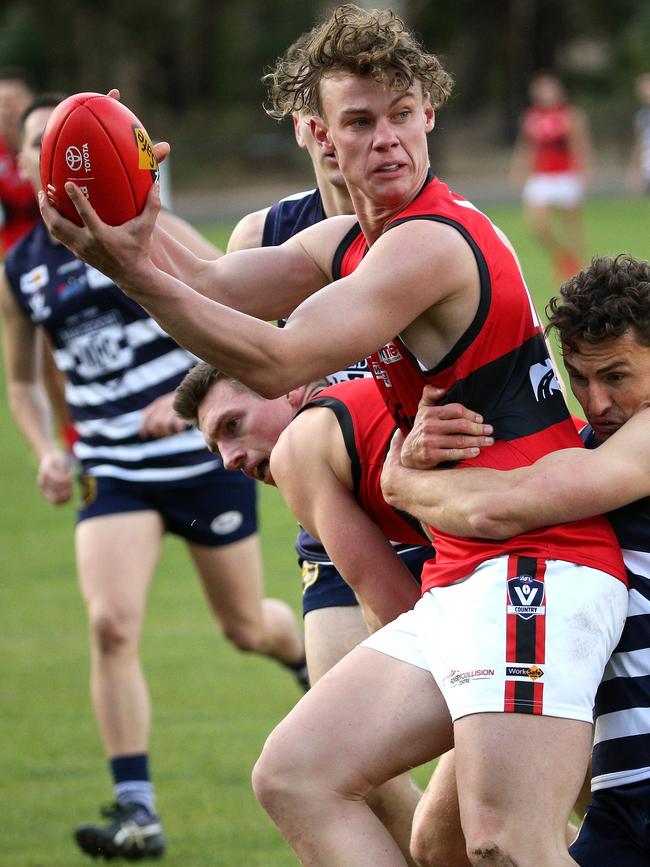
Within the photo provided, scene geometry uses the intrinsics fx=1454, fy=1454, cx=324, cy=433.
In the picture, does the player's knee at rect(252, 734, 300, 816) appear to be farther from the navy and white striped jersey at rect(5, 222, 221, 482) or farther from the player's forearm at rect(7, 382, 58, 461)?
the player's forearm at rect(7, 382, 58, 461)

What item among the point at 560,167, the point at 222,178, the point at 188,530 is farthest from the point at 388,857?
the point at 222,178

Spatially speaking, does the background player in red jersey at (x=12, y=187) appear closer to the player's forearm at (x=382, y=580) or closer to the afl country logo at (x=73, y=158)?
the player's forearm at (x=382, y=580)

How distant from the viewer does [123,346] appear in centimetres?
637

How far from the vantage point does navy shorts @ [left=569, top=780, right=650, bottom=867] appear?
3438mm

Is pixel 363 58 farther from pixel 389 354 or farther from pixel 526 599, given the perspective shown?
pixel 526 599

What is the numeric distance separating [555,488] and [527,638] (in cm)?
35

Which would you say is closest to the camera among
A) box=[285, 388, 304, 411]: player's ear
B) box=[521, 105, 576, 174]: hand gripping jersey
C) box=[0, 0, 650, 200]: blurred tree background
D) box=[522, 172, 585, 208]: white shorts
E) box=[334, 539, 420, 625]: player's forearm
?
box=[334, 539, 420, 625]: player's forearm

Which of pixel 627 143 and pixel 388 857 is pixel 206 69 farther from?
pixel 388 857

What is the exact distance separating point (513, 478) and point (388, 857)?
95 centimetres

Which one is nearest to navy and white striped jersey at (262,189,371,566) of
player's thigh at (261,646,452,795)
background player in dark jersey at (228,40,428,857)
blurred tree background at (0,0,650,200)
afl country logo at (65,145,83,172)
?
background player in dark jersey at (228,40,428,857)

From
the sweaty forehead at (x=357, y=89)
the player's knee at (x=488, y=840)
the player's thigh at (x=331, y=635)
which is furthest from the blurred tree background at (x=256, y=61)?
the player's knee at (x=488, y=840)

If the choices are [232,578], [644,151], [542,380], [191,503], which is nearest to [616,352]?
[542,380]

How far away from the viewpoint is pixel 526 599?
11.1 ft

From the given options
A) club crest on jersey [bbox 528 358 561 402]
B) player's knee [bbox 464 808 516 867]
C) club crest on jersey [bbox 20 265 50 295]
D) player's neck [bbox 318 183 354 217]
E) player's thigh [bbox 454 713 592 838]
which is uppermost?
player's neck [bbox 318 183 354 217]
